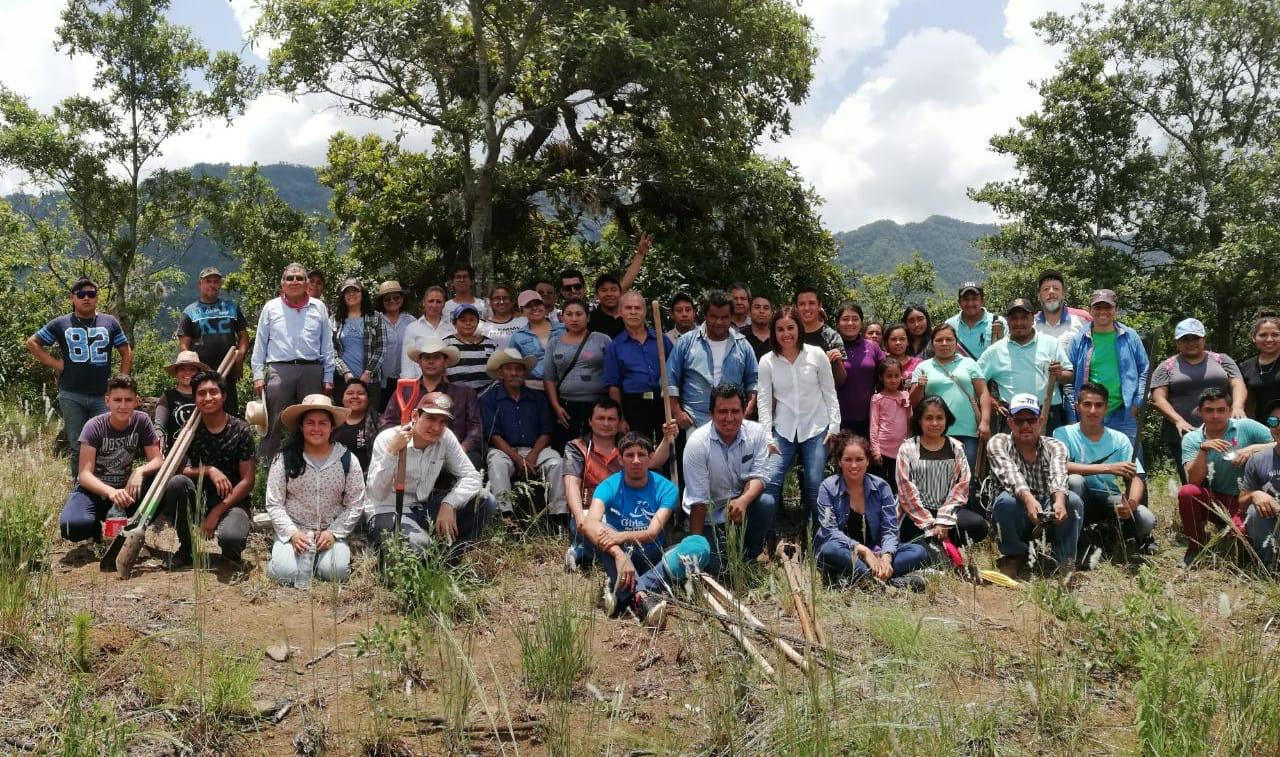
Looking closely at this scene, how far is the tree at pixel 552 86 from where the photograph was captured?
885 centimetres

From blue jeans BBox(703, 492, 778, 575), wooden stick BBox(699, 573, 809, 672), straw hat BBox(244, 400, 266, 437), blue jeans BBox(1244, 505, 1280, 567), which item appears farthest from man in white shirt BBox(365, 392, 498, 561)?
blue jeans BBox(1244, 505, 1280, 567)

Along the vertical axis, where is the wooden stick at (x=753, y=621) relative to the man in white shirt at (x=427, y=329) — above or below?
below

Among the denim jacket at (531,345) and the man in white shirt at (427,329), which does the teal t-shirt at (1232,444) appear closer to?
the denim jacket at (531,345)

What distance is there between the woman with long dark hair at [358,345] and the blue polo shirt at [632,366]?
6.68 feet

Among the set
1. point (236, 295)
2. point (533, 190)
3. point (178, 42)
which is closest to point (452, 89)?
point (533, 190)

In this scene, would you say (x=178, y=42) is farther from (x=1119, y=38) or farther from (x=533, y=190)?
(x=1119, y=38)

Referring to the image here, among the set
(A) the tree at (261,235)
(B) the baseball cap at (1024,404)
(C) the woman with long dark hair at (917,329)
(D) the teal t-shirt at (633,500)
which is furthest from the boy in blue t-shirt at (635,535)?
(A) the tree at (261,235)

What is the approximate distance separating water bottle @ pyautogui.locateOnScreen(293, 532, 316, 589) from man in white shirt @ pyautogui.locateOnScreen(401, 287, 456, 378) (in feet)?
6.06

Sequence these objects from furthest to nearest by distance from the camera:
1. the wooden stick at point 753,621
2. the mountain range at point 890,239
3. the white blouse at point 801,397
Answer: the mountain range at point 890,239, the white blouse at point 801,397, the wooden stick at point 753,621

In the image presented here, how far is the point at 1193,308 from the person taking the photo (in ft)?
59.7

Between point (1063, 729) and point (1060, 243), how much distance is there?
59.3ft

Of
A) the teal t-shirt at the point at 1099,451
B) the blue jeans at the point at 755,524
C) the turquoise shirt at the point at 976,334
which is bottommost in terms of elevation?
the blue jeans at the point at 755,524

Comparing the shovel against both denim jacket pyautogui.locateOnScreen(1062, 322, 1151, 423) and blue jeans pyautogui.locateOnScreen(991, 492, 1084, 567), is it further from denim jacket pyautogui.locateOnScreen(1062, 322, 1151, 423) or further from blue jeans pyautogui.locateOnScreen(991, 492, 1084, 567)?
denim jacket pyautogui.locateOnScreen(1062, 322, 1151, 423)

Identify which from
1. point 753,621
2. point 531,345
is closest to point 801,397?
point 531,345
